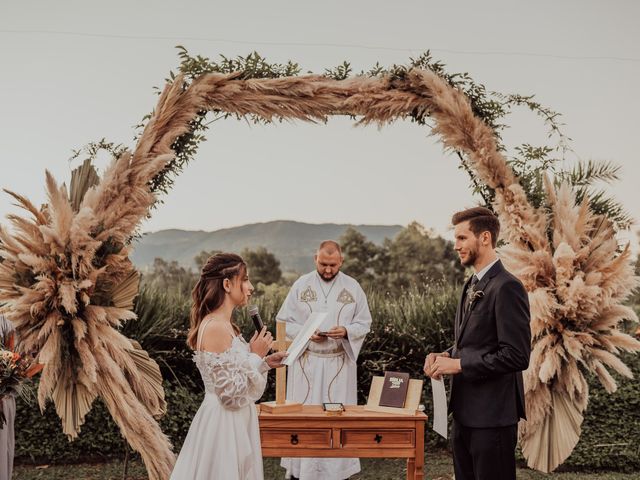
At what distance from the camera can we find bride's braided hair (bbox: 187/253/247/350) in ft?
14.5

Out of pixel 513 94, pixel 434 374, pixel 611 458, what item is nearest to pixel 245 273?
pixel 434 374

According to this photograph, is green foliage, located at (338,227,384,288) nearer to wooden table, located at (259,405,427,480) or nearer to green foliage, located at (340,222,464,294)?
green foliage, located at (340,222,464,294)

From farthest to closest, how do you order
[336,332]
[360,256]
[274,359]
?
[360,256] → [336,332] → [274,359]

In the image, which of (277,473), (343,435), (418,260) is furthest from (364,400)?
(418,260)

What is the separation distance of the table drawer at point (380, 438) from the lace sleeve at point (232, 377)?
1233mm

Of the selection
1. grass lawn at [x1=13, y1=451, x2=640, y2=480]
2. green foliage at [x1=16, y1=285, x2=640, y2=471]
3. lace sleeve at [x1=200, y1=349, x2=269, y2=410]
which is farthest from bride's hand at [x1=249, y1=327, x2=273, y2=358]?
green foliage at [x1=16, y1=285, x2=640, y2=471]

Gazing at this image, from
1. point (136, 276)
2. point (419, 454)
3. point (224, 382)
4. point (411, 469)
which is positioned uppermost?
point (136, 276)

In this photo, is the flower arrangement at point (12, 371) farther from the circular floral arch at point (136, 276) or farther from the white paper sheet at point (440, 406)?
the white paper sheet at point (440, 406)

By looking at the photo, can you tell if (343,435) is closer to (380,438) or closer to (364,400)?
(380,438)

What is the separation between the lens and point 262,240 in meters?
16.3

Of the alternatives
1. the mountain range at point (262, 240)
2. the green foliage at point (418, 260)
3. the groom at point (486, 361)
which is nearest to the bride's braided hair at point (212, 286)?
the groom at point (486, 361)

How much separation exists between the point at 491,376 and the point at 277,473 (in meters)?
4.49

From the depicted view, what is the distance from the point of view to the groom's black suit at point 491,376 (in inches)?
160

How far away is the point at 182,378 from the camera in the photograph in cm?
882
